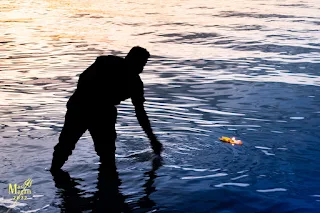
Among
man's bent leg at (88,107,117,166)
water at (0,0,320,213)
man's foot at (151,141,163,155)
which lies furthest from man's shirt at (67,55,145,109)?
water at (0,0,320,213)

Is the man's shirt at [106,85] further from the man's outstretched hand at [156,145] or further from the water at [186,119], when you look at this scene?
the water at [186,119]

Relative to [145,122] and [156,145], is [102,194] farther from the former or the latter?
[156,145]

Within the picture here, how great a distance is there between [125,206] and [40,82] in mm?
9426

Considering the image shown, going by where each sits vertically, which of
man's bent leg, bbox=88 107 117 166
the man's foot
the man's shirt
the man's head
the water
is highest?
the man's head

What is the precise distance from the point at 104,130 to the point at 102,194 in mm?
869

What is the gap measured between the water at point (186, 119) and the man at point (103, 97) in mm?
617

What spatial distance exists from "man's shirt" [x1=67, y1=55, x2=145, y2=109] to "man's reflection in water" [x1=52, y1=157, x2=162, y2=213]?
3.57 ft

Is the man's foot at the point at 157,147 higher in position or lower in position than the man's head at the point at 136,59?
lower

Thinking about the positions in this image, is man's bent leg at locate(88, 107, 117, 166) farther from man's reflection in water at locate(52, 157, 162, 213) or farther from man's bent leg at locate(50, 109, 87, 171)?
man's reflection in water at locate(52, 157, 162, 213)

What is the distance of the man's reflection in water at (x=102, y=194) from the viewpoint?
25.5 ft

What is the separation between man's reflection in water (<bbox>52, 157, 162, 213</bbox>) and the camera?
7.78m

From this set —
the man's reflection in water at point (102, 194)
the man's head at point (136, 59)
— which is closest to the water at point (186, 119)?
the man's reflection in water at point (102, 194)

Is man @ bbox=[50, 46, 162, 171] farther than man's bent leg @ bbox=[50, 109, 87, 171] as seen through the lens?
No

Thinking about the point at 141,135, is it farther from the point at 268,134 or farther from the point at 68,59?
the point at 68,59
